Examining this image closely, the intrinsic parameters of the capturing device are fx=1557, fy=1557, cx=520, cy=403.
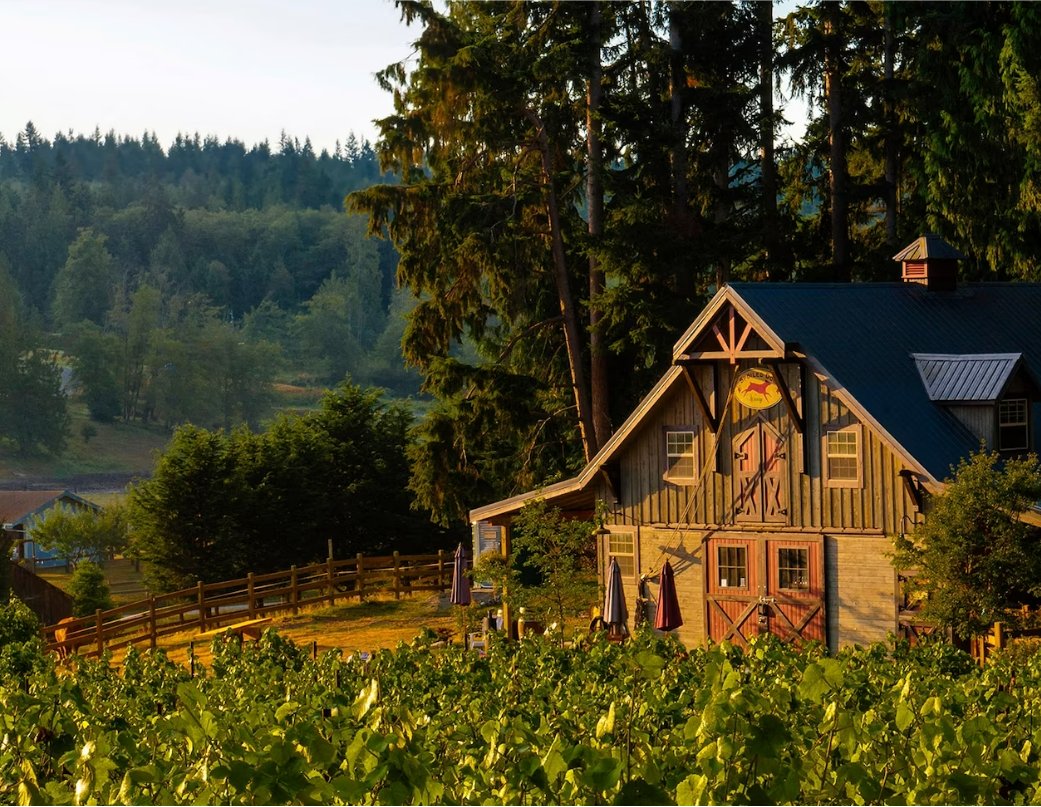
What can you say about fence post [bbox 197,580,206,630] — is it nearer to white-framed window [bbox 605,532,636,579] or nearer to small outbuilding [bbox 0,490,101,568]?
white-framed window [bbox 605,532,636,579]

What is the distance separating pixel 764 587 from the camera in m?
29.6

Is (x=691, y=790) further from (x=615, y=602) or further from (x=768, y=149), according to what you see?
(x=768, y=149)

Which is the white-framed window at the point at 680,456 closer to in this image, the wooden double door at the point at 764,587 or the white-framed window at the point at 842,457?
the wooden double door at the point at 764,587

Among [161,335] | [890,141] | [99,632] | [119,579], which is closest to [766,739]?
[99,632]

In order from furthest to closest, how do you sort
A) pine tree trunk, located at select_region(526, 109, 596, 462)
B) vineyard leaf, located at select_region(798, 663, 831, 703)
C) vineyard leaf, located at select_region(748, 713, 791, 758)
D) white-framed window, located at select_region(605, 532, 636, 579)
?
pine tree trunk, located at select_region(526, 109, 596, 462), white-framed window, located at select_region(605, 532, 636, 579), vineyard leaf, located at select_region(798, 663, 831, 703), vineyard leaf, located at select_region(748, 713, 791, 758)

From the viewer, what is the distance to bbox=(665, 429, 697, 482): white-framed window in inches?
1209

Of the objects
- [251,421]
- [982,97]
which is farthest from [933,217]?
[251,421]

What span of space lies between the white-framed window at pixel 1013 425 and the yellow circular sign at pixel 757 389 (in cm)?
409

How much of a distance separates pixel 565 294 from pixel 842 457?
1417cm

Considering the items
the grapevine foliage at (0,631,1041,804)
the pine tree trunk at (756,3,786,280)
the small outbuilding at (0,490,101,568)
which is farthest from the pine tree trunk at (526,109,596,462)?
the small outbuilding at (0,490,101,568)

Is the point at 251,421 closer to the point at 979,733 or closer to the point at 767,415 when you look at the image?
the point at 767,415

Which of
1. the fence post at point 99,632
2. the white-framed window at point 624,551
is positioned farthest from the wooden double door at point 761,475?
the fence post at point 99,632

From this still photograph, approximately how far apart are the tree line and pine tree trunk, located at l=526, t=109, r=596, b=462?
7cm

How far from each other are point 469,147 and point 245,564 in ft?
54.9
